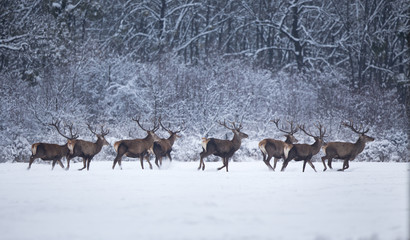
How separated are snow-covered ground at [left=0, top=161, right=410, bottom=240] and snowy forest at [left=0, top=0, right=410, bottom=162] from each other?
28.3ft

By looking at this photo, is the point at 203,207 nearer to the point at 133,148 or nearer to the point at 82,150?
the point at 133,148

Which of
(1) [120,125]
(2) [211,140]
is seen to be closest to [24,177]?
(2) [211,140]

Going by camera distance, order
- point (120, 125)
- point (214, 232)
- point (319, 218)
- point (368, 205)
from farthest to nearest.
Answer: point (120, 125)
point (368, 205)
point (319, 218)
point (214, 232)

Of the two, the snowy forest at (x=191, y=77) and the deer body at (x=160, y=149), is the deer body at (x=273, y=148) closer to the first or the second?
the deer body at (x=160, y=149)

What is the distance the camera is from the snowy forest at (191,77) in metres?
22.9

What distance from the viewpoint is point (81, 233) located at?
263 inches

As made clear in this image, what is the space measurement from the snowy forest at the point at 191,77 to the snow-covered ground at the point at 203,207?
8.61 m

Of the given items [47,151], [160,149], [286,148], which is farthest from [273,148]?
[47,151]

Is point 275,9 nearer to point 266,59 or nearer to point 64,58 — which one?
point 266,59

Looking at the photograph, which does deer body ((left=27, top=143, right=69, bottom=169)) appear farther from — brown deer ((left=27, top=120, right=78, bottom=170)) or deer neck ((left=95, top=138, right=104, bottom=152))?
deer neck ((left=95, top=138, right=104, bottom=152))

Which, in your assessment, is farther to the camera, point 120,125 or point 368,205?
point 120,125

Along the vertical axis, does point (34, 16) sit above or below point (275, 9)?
below

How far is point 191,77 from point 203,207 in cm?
2181

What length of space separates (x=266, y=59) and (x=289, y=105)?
13.1 meters
